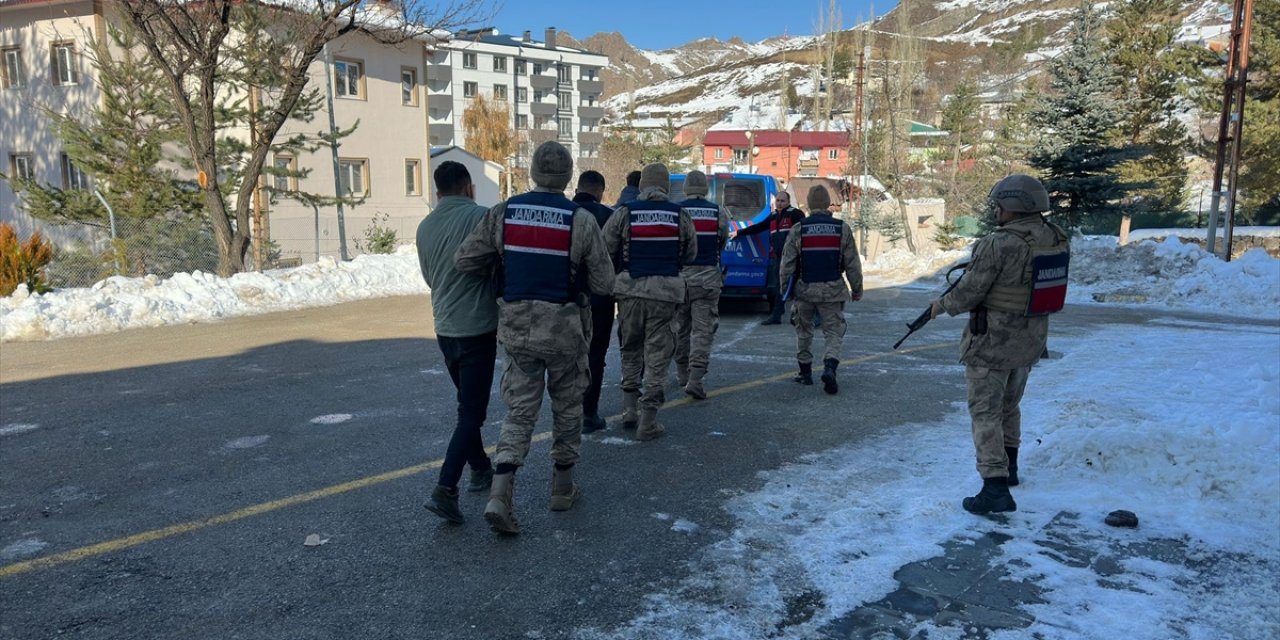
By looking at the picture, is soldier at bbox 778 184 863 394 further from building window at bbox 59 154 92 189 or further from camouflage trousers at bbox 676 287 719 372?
building window at bbox 59 154 92 189

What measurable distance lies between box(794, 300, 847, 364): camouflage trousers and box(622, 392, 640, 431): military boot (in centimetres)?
219

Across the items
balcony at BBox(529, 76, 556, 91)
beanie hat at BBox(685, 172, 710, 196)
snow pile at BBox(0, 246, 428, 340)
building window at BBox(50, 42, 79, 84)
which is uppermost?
balcony at BBox(529, 76, 556, 91)

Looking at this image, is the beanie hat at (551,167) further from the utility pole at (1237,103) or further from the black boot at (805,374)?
the utility pole at (1237,103)

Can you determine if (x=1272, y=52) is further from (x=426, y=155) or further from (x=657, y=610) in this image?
(x=657, y=610)

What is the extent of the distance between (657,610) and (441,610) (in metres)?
0.90

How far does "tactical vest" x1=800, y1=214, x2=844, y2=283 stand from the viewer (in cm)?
755

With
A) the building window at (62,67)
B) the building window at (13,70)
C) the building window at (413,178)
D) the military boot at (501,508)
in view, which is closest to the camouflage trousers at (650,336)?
the military boot at (501,508)

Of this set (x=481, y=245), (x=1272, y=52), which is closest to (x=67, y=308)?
(x=481, y=245)

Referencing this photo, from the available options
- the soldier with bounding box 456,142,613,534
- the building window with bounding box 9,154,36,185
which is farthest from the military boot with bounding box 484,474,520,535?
the building window with bounding box 9,154,36,185

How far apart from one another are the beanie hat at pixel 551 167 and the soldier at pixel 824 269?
147 inches

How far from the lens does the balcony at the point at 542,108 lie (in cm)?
8162

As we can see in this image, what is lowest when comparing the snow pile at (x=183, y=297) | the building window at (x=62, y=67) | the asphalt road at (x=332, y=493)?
the asphalt road at (x=332, y=493)

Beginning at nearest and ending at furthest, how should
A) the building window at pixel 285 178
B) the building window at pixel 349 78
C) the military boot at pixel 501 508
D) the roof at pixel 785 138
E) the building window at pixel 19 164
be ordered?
the military boot at pixel 501 508, the building window at pixel 285 178, the building window at pixel 19 164, the building window at pixel 349 78, the roof at pixel 785 138

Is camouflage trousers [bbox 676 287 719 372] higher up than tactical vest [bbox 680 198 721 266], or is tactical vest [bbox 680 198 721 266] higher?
tactical vest [bbox 680 198 721 266]
